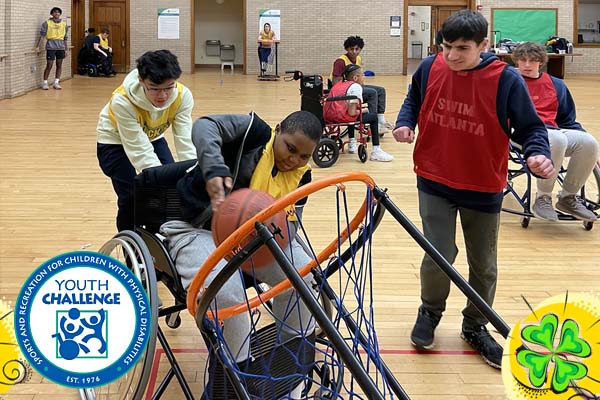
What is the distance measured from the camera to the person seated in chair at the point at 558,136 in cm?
504

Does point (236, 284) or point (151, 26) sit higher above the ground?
point (151, 26)

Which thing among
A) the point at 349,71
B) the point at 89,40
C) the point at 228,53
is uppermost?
the point at 228,53

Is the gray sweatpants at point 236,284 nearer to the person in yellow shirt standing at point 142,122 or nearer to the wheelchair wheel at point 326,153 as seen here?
the person in yellow shirt standing at point 142,122

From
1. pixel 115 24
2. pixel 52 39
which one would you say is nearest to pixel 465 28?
pixel 52 39

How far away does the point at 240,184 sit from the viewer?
2625 millimetres

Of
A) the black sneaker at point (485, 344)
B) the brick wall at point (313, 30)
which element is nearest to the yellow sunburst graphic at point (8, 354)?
the black sneaker at point (485, 344)

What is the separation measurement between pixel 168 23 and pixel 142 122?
18930 mm

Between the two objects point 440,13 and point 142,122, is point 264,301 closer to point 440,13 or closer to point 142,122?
point 142,122

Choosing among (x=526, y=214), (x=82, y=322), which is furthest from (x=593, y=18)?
(x=82, y=322)

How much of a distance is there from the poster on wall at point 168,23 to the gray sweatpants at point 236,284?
1967 centimetres

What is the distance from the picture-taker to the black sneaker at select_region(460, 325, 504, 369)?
3.02 metres

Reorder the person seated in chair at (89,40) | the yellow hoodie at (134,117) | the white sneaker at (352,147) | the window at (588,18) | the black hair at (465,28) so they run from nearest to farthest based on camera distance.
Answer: the black hair at (465,28), the yellow hoodie at (134,117), the white sneaker at (352,147), the person seated in chair at (89,40), the window at (588,18)

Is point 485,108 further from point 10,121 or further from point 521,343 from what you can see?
point 10,121

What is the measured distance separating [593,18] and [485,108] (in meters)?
23.0
